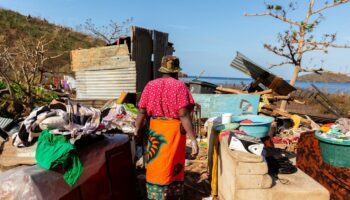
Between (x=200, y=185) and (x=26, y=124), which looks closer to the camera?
(x=26, y=124)

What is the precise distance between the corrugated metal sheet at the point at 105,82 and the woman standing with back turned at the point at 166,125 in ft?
19.2

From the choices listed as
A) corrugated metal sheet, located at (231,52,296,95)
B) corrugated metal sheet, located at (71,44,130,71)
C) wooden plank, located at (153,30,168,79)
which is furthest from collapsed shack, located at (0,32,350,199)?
corrugated metal sheet, located at (231,52,296,95)

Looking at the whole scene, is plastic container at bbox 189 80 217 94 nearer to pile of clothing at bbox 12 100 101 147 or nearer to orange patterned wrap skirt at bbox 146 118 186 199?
orange patterned wrap skirt at bbox 146 118 186 199

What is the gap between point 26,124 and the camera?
10.2ft

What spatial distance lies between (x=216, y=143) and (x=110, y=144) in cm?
156

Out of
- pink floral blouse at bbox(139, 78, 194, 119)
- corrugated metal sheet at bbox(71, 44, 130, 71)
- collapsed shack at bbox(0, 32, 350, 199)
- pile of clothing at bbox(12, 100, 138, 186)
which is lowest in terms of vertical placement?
collapsed shack at bbox(0, 32, 350, 199)

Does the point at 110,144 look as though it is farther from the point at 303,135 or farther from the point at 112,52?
the point at 112,52

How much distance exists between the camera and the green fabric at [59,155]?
273cm

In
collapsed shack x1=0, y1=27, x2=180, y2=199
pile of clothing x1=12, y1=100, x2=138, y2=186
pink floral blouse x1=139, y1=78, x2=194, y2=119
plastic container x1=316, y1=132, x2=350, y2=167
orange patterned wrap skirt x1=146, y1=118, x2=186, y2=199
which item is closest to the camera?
collapsed shack x1=0, y1=27, x2=180, y2=199

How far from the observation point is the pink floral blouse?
339 centimetres

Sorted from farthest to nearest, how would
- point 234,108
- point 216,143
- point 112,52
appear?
1. point 112,52
2. point 234,108
3. point 216,143

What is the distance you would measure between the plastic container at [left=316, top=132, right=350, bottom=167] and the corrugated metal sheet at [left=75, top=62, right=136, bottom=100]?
6.34m

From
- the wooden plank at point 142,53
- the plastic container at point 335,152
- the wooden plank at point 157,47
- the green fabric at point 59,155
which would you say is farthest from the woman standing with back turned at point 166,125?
the wooden plank at point 157,47

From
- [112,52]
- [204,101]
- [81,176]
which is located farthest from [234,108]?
[81,176]
